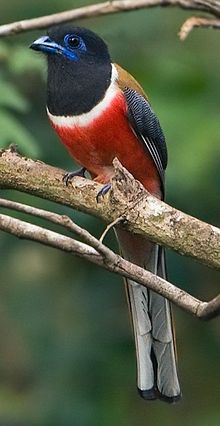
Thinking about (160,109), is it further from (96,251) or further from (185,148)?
(96,251)

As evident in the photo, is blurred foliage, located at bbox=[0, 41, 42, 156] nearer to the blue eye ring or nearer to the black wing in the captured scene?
the blue eye ring

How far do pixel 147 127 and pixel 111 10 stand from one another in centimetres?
109

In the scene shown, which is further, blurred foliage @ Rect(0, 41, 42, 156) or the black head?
the black head

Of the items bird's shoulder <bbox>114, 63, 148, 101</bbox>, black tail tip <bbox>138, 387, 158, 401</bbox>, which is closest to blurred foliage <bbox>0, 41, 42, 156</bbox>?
bird's shoulder <bbox>114, 63, 148, 101</bbox>

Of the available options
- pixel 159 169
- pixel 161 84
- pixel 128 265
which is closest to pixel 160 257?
pixel 159 169

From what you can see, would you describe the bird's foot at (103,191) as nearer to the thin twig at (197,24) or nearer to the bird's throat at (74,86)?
the thin twig at (197,24)

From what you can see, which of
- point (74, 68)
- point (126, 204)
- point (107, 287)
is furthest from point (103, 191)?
point (107, 287)

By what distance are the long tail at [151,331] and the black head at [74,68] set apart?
626 millimetres

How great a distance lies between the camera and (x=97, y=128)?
16.9ft

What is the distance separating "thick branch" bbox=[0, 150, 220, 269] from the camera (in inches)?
165

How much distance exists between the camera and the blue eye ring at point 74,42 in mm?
5352

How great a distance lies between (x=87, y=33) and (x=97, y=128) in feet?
1.52

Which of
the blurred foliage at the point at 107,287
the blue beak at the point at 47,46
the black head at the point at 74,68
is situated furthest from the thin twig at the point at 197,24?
the blurred foliage at the point at 107,287

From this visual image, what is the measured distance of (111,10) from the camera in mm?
4305
